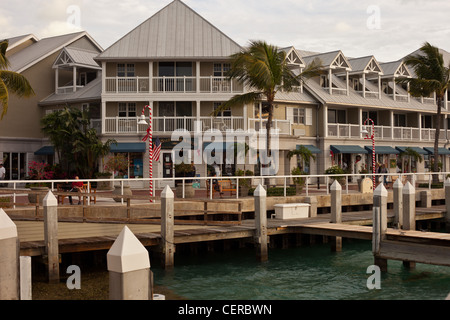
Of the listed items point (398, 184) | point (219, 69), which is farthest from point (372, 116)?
point (398, 184)

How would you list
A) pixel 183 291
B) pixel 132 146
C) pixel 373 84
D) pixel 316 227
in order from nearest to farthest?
pixel 183 291, pixel 316 227, pixel 132 146, pixel 373 84

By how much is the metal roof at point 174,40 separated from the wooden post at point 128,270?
94.3 feet

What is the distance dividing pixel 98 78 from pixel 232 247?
23.5 meters

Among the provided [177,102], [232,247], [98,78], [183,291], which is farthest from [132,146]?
[183,291]

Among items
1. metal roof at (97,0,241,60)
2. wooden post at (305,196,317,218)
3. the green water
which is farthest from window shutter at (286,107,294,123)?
the green water

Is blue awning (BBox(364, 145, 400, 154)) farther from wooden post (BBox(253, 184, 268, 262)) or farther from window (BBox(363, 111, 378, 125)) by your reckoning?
wooden post (BBox(253, 184, 268, 262))

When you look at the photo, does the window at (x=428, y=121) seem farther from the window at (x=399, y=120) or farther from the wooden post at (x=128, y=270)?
the wooden post at (x=128, y=270)

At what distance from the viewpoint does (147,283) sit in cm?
571

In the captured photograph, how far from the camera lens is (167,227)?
599 inches

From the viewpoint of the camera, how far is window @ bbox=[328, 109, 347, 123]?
41566mm

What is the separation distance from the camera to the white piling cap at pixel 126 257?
552 centimetres

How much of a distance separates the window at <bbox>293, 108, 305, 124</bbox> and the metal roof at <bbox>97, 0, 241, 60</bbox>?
724 cm

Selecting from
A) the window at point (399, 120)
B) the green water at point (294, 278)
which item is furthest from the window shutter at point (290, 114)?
the green water at point (294, 278)
